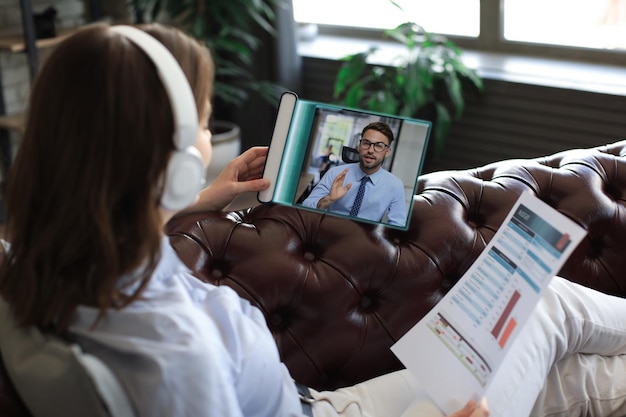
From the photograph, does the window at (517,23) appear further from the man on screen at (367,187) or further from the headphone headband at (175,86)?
the headphone headband at (175,86)

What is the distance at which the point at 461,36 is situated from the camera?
3637 mm

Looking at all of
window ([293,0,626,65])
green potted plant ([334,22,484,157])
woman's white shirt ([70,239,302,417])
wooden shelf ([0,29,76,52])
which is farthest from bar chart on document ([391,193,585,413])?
wooden shelf ([0,29,76,52])

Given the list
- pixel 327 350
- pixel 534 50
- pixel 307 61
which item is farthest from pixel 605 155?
pixel 307 61

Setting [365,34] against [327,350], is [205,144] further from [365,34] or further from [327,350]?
[365,34]

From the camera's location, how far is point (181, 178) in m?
0.91

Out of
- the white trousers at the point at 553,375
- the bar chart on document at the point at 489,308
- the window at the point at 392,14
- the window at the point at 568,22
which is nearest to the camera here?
the bar chart on document at the point at 489,308

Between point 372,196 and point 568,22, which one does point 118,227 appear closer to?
point 372,196

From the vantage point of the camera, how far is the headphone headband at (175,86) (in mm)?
864

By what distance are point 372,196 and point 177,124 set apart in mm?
579

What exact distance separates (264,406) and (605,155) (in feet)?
3.56

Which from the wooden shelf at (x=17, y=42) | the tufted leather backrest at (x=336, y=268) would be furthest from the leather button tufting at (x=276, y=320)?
the wooden shelf at (x=17, y=42)

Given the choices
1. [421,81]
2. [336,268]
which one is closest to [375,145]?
[336,268]

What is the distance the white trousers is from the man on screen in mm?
301

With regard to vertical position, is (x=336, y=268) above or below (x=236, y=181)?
below
